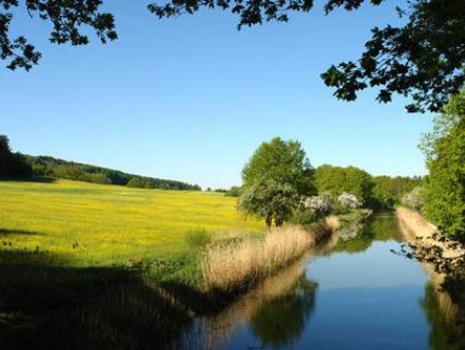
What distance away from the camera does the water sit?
564 inches

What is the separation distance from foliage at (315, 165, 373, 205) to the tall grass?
228 ft

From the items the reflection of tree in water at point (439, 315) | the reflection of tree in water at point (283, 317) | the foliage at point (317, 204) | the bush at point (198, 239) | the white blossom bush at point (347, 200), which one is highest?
the white blossom bush at point (347, 200)

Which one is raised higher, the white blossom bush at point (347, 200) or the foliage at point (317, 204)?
the white blossom bush at point (347, 200)

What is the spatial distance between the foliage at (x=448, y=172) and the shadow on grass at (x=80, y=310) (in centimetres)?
1224

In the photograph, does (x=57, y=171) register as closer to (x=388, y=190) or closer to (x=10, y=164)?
(x=10, y=164)

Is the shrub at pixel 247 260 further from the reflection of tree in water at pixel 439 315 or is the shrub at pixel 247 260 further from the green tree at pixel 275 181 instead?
the reflection of tree in water at pixel 439 315

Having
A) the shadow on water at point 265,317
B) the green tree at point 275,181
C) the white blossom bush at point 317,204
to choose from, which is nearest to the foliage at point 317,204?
the white blossom bush at point 317,204

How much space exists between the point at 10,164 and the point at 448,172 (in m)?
85.1

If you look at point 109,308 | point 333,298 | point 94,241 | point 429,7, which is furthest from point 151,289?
point 94,241

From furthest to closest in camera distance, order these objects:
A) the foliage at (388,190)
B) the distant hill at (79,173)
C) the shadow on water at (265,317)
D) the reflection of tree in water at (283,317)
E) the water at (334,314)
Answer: the foliage at (388,190), the distant hill at (79,173), the reflection of tree in water at (283,317), the water at (334,314), the shadow on water at (265,317)

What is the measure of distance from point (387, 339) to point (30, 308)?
9872mm

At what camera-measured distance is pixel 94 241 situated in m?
27.1

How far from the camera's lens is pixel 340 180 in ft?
341

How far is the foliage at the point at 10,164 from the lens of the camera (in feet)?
301
